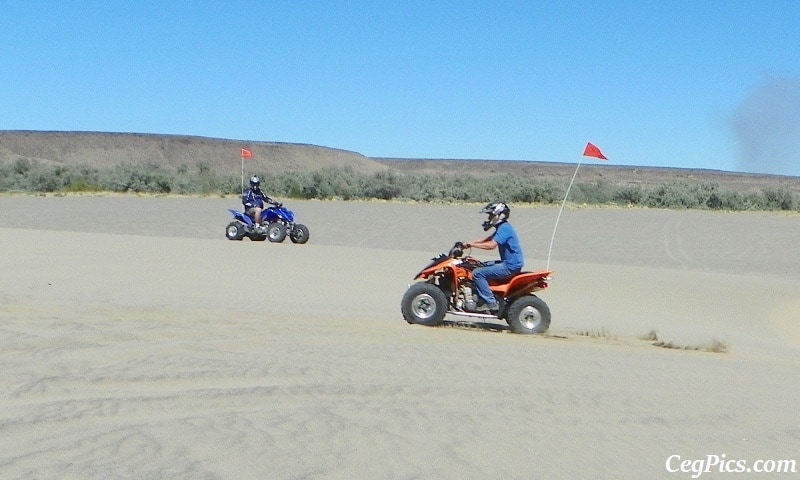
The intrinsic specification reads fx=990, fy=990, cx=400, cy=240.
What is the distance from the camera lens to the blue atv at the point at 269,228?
22703mm

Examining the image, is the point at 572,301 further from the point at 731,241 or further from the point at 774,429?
the point at 731,241

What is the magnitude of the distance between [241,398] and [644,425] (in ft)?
8.48

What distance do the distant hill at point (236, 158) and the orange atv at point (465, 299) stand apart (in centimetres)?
9285

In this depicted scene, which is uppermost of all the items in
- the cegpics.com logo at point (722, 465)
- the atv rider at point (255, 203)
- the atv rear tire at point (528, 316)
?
the atv rider at point (255, 203)

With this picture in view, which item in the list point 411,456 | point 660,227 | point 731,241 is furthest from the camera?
point 660,227

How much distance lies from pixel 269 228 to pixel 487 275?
12772 millimetres

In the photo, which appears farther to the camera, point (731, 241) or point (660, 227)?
point (660, 227)

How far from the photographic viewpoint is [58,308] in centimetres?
1006

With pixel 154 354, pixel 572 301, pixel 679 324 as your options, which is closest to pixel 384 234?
pixel 572 301

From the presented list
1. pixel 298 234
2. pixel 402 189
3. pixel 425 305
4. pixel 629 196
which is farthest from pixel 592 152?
→ pixel 629 196

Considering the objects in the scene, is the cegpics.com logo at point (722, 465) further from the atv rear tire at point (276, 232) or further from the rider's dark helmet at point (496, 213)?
the atv rear tire at point (276, 232)

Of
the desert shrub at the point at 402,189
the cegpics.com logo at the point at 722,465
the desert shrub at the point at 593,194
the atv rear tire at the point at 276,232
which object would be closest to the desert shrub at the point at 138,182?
the desert shrub at the point at 402,189

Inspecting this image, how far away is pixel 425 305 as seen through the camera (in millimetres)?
A: 10695

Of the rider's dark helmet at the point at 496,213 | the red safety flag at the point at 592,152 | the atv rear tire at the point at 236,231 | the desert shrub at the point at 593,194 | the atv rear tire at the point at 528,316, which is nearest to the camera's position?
the rider's dark helmet at the point at 496,213
